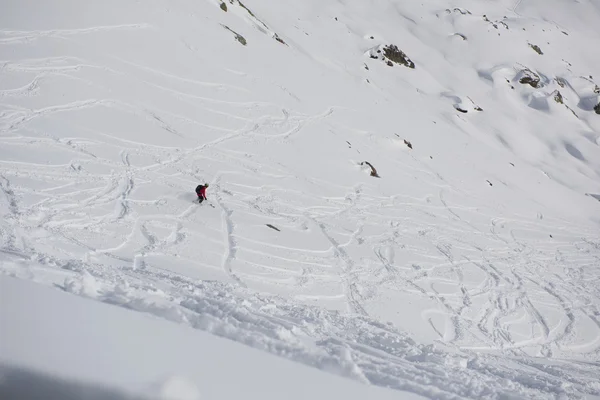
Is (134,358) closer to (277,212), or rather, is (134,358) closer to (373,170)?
(277,212)

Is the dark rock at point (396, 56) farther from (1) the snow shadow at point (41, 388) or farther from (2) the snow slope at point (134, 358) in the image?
(1) the snow shadow at point (41, 388)

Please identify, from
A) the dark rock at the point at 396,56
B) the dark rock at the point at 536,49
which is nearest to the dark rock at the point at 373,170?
the dark rock at the point at 396,56

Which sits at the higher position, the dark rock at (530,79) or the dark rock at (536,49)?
the dark rock at (536,49)

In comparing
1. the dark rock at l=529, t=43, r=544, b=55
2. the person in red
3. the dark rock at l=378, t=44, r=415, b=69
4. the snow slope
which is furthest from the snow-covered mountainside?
the dark rock at l=529, t=43, r=544, b=55

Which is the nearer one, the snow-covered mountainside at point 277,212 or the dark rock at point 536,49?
the snow-covered mountainside at point 277,212

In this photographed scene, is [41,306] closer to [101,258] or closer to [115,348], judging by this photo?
[115,348]

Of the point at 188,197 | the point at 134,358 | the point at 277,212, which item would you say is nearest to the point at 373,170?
the point at 277,212

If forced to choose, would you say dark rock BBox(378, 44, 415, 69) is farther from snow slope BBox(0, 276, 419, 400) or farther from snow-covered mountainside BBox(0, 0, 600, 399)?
snow slope BBox(0, 276, 419, 400)

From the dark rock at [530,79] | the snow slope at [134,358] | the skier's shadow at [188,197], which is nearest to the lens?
the snow slope at [134,358]

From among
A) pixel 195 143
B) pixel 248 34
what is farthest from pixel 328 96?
pixel 195 143
